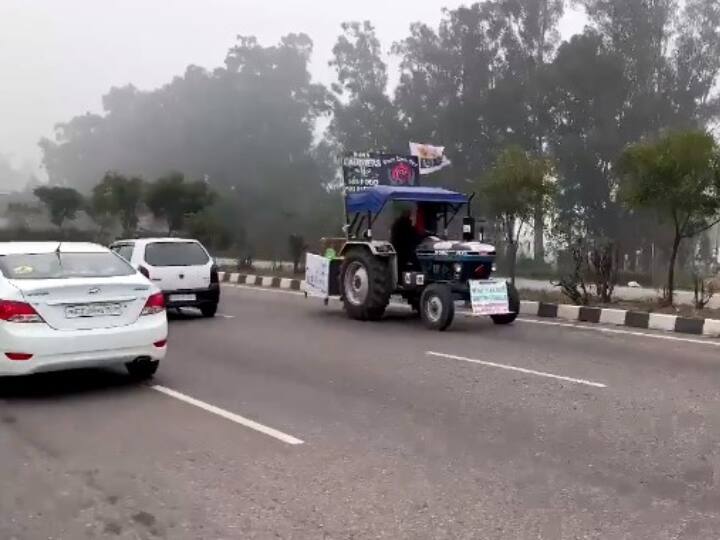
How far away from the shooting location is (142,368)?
8188 mm

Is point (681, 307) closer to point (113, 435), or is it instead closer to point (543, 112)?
point (113, 435)

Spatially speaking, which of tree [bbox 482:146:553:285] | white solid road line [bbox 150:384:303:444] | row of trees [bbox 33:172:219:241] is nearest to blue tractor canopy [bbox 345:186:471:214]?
tree [bbox 482:146:553:285]

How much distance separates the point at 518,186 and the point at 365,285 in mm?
5065

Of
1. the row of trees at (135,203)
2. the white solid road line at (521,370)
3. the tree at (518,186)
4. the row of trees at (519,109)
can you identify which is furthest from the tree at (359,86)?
the white solid road line at (521,370)

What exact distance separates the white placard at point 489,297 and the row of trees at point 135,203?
18.6 m

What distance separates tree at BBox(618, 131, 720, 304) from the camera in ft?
45.2

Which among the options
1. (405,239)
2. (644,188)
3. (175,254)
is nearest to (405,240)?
(405,239)

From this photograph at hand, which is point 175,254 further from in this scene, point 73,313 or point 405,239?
point 73,313

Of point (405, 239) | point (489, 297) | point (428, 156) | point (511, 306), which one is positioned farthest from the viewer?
point (428, 156)

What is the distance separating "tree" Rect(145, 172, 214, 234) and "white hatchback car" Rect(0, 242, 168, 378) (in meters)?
22.7

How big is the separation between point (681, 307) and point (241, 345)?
8082mm

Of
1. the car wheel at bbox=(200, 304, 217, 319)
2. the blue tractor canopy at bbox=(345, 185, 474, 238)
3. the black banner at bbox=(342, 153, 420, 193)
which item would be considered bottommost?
the car wheel at bbox=(200, 304, 217, 319)

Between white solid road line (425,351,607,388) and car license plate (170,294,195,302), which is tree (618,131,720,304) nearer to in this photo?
white solid road line (425,351,607,388)

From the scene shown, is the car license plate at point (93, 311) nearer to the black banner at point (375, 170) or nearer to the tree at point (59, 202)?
the black banner at point (375, 170)
